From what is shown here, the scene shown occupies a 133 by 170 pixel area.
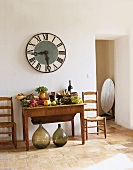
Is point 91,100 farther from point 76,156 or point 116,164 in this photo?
point 116,164

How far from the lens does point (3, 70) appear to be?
4871 millimetres

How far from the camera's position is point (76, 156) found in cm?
387

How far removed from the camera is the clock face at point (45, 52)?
5.01 metres

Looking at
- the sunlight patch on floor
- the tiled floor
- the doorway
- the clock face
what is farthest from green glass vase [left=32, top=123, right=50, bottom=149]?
the doorway

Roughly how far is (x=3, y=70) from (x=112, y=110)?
12.4ft

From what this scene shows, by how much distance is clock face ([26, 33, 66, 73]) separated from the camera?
501 centimetres

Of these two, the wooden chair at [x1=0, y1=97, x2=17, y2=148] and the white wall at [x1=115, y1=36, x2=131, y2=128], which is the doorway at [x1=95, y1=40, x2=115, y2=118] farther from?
the wooden chair at [x1=0, y1=97, x2=17, y2=148]

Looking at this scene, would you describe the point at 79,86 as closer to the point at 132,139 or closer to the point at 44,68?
the point at 44,68

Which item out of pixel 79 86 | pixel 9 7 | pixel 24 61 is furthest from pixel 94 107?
pixel 9 7

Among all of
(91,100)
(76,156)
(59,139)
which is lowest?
(76,156)

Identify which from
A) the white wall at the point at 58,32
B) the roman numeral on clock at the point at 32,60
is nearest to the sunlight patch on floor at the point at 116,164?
the white wall at the point at 58,32

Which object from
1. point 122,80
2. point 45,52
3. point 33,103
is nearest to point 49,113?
point 33,103

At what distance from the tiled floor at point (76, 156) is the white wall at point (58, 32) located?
2.74 feet

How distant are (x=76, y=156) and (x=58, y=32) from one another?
269 cm
